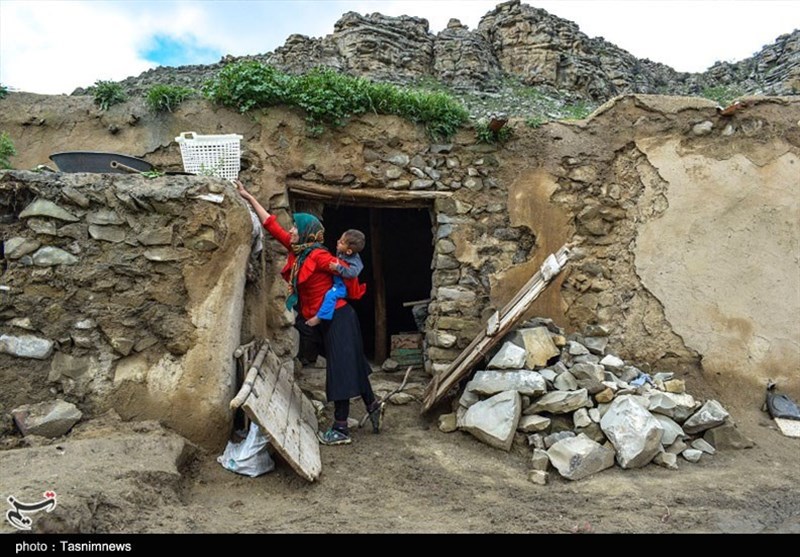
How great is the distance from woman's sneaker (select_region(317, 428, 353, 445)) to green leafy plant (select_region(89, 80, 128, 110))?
3230mm

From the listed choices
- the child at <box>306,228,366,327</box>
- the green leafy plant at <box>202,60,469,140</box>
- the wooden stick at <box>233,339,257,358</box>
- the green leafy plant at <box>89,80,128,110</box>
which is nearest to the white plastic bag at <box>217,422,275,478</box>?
the wooden stick at <box>233,339,257,358</box>

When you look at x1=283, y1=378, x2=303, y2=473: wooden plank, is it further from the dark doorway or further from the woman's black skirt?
the dark doorway

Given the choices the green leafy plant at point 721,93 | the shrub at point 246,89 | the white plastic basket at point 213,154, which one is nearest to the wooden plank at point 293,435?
the white plastic basket at point 213,154

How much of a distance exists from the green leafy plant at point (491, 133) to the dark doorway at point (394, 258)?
2.93 m

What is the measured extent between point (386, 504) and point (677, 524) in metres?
1.54

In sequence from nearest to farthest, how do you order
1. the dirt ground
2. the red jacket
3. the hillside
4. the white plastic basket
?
1. the dirt ground
2. the red jacket
3. the white plastic basket
4. the hillside

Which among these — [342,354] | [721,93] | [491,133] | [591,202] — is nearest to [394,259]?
[491,133]

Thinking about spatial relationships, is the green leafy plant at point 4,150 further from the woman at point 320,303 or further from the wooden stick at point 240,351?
the wooden stick at point 240,351

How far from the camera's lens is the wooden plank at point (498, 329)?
4.44 m

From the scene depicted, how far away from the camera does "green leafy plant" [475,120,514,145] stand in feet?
16.8

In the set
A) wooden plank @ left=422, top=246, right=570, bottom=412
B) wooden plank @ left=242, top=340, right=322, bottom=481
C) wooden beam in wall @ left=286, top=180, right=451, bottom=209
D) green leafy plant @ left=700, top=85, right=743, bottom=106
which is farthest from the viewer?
green leafy plant @ left=700, top=85, right=743, bottom=106

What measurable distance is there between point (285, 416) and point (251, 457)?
355 millimetres

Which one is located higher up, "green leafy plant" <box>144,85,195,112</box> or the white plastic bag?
"green leafy plant" <box>144,85,195,112</box>

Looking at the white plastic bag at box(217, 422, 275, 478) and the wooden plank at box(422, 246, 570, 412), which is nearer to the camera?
the white plastic bag at box(217, 422, 275, 478)
